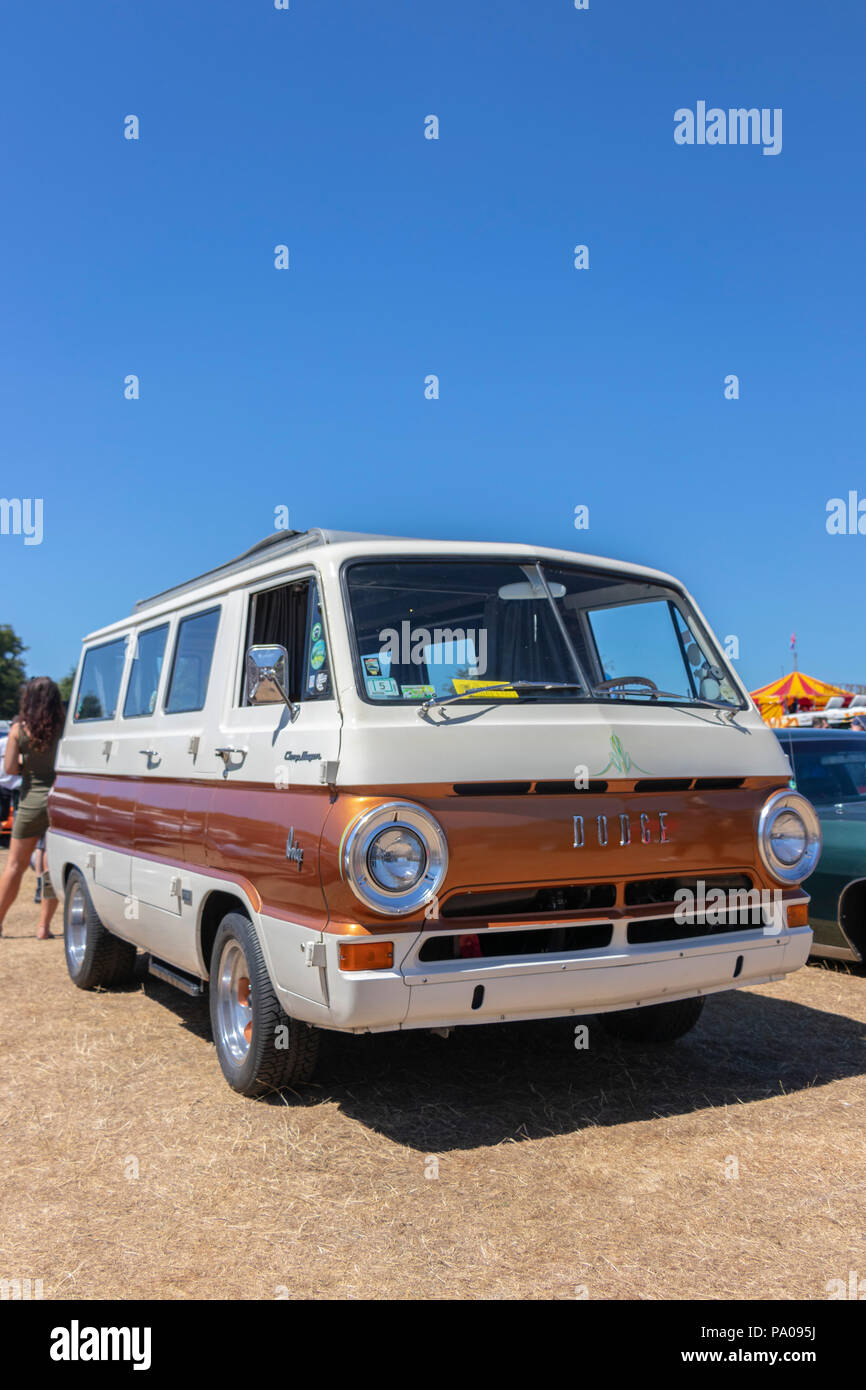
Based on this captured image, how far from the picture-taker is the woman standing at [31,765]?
858cm

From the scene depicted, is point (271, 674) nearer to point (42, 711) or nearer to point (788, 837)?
point (788, 837)

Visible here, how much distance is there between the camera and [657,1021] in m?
5.43

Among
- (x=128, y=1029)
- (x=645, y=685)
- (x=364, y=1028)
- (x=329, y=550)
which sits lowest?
(x=128, y=1029)

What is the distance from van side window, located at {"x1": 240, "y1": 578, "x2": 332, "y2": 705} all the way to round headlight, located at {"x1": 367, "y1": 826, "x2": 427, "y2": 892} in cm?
68

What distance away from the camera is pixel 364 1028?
3.84 meters

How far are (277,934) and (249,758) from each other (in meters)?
0.83

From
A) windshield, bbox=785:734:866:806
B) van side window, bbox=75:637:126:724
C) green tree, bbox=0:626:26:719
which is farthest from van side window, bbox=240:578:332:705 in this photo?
green tree, bbox=0:626:26:719

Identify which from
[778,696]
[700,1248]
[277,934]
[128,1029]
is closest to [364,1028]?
[277,934]

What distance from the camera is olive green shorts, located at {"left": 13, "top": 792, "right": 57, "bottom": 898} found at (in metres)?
8.57

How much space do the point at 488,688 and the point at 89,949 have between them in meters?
3.79

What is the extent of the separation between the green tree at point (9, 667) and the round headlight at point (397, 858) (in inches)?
2896

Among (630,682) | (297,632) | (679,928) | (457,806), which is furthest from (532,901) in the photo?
(297,632)

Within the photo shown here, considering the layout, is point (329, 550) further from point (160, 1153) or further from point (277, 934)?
point (160, 1153)

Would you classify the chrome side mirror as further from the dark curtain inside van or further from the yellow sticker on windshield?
the yellow sticker on windshield
